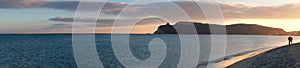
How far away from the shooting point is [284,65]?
93.2ft

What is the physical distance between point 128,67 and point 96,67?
4550mm

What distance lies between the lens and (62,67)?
1841 inches

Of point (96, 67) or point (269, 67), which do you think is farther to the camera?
point (96, 67)

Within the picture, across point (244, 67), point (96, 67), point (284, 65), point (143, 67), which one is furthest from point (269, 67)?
point (96, 67)

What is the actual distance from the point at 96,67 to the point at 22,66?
44.1ft

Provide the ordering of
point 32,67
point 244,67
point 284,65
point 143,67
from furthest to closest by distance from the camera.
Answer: point 32,67 < point 143,67 < point 244,67 < point 284,65

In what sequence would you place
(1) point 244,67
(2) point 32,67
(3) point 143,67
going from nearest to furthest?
(1) point 244,67
(3) point 143,67
(2) point 32,67

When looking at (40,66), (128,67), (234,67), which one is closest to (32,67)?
(40,66)

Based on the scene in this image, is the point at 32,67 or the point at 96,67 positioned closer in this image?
the point at 96,67

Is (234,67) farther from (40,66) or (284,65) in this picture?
(40,66)

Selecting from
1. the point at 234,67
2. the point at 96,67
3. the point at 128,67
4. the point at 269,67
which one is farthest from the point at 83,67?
the point at 269,67

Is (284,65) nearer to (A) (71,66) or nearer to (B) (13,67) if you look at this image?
(A) (71,66)

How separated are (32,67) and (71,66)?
696 cm

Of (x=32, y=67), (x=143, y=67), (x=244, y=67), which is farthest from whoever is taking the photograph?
(x=32, y=67)
